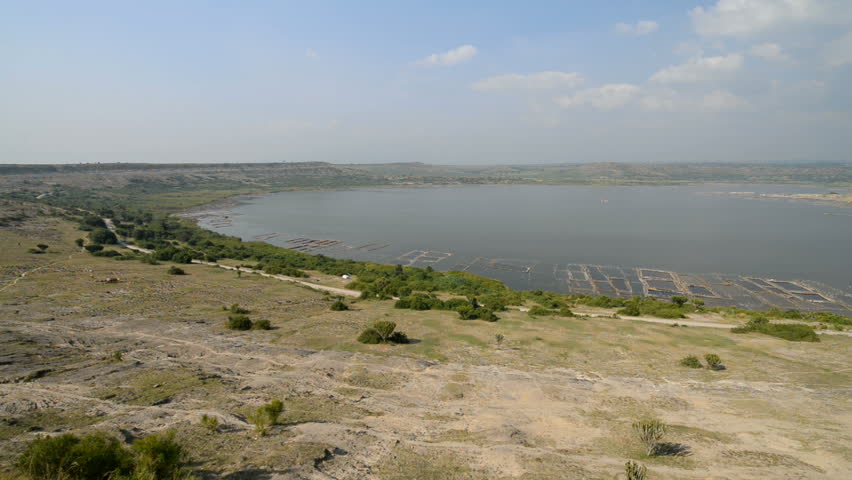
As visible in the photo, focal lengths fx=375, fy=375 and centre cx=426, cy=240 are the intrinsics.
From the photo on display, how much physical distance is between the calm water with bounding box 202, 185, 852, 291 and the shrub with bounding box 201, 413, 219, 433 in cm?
4360

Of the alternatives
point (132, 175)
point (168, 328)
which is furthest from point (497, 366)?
point (132, 175)

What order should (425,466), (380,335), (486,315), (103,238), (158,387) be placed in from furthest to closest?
(103,238) < (486,315) < (380,335) < (158,387) < (425,466)

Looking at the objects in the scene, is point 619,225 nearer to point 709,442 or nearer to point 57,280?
point 709,442

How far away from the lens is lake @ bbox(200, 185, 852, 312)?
52.8 meters

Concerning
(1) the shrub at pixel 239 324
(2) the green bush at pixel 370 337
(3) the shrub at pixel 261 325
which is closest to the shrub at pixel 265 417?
(2) the green bush at pixel 370 337

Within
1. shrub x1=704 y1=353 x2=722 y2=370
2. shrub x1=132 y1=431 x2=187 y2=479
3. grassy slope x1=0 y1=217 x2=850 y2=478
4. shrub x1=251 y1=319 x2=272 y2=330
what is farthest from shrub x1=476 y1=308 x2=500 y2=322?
shrub x1=132 y1=431 x2=187 y2=479

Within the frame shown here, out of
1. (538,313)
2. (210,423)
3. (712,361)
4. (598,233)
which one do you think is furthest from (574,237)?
(210,423)

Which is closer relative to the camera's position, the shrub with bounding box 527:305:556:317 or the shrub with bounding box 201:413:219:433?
the shrub with bounding box 201:413:219:433

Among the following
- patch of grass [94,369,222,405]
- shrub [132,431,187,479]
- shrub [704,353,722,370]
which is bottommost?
shrub [704,353,722,370]

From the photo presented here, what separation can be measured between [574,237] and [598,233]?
7.51 m

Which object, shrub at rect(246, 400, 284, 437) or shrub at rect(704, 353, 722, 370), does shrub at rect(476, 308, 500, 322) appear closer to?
shrub at rect(704, 353, 722, 370)

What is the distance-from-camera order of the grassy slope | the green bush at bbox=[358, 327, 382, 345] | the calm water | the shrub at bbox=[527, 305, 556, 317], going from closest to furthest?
the grassy slope
the green bush at bbox=[358, 327, 382, 345]
the shrub at bbox=[527, 305, 556, 317]
the calm water

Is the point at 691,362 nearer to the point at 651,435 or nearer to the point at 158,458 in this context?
the point at 651,435

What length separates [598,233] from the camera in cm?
7769
